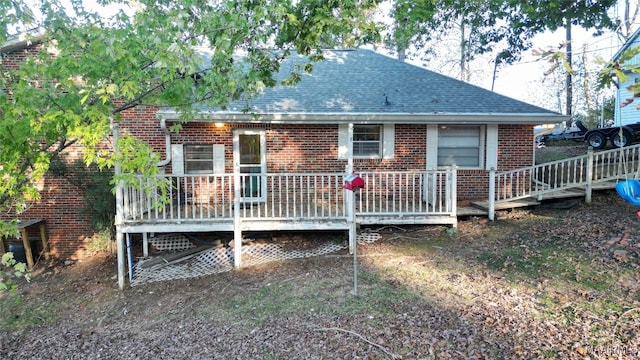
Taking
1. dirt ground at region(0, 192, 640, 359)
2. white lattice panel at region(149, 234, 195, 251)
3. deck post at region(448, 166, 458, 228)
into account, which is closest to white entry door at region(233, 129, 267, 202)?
white lattice panel at region(149, 234, 195, 251)

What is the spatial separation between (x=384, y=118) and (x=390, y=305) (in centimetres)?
468

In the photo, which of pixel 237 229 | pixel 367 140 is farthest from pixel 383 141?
pixel 237 229

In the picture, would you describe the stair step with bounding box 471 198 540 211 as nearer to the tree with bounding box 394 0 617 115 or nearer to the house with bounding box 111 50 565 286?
the house with bounding box 111 50 565 286

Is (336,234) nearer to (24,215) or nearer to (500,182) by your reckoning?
(500,182)

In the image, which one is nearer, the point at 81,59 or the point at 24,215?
the point at 81,59

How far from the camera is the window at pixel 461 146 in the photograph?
10016 mm

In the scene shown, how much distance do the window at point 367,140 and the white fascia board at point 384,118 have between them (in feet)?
2.69

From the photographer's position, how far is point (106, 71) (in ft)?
14.2

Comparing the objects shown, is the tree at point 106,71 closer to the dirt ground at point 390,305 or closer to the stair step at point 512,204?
the dirt ground at point 390,305

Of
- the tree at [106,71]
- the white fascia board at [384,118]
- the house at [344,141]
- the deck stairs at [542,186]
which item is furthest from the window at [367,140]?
the tree at [106,71]

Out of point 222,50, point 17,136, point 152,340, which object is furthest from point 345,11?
point 152,340

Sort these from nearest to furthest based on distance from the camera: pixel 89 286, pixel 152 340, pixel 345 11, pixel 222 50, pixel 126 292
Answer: pixel 222 50 < pixel 152 340 < pixel 345 11 < pixel 126 292 < pixel 89 286

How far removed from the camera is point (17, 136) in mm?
4281

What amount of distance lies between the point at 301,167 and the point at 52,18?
5.98 m
